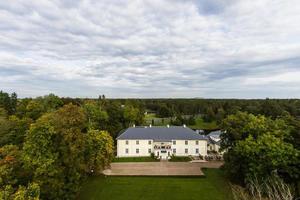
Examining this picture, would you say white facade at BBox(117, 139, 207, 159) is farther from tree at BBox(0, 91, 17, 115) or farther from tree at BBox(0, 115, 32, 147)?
tree at BBox(0, 91, 17, 115)

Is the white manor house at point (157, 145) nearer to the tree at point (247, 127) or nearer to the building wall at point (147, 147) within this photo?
the building wall at point (147, 147)

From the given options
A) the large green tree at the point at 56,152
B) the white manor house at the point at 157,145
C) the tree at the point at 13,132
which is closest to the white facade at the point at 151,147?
the white manor house at the point at 157,145

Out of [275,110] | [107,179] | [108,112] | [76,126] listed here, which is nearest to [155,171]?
[107,179]

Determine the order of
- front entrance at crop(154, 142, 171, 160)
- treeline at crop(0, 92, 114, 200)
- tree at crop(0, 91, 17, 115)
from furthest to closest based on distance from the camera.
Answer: tree at crop(0, 91, 17, 115) < front entrance at crop(154, 142, 171, 160) < treeline at crop(0, 92, 114, 200)

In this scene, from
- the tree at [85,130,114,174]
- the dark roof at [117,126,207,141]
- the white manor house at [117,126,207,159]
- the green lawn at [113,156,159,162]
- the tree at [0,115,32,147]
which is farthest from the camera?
the dark roof at [117,126,207,141]

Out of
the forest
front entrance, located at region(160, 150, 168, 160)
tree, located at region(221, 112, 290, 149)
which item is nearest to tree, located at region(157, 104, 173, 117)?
front entrance, located at region(160, 150, 168, 160)
